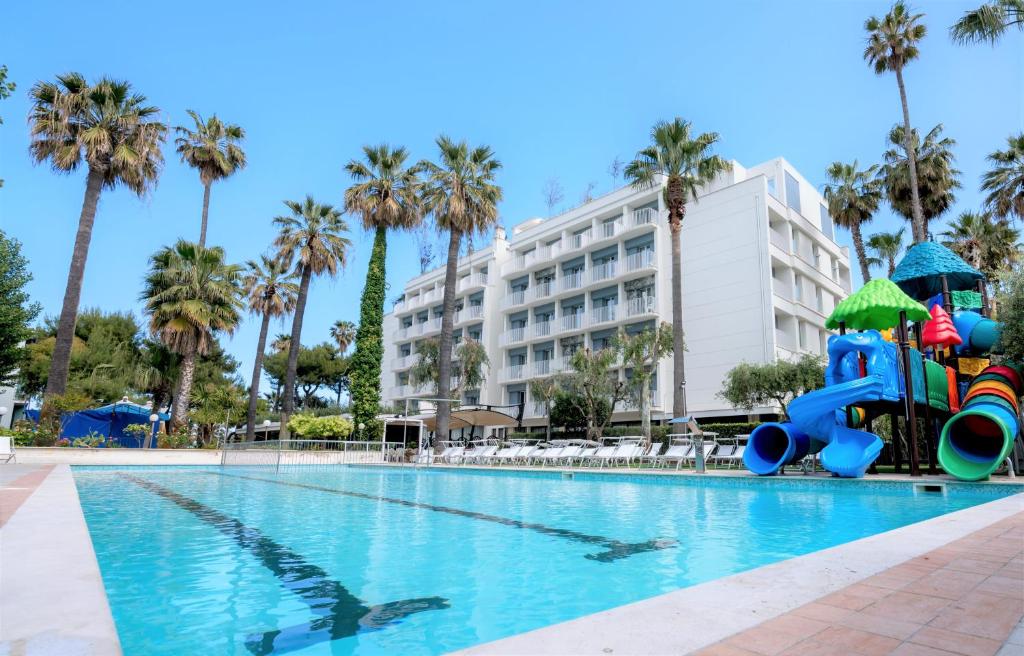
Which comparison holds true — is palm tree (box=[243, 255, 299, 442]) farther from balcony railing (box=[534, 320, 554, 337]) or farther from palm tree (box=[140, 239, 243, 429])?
balcony railing (box=[534, 320, 554, 337])

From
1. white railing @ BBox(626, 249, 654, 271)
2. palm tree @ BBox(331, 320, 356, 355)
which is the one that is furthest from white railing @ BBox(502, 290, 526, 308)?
palm tree @ BBox(331, 320, 356, 355)

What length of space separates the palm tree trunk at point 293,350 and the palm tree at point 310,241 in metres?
0.05

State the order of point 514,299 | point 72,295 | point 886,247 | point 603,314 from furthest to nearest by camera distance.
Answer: point 514,299 → point 603,314 → point 886,247 → point 72,295

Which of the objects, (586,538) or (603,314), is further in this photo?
(603,314)

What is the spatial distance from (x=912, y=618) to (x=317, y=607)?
318 centimetres

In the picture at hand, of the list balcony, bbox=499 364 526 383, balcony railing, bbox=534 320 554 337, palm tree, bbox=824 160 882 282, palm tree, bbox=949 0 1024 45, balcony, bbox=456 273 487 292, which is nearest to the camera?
palm tree, bbox=949 0 1024 45

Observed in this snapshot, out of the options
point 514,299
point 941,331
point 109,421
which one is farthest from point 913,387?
point 109,421

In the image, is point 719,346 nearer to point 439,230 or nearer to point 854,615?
point 439,230

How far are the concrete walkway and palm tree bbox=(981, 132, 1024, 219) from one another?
2384 centimetres

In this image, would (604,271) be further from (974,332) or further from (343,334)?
(343,334)

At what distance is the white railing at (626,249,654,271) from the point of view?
30.8 m

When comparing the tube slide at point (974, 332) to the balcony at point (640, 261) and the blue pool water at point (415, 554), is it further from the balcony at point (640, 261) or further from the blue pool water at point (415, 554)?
the balcony at point (640, 261)

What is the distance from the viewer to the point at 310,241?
2852 centimetres

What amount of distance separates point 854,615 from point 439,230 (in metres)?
24.9
